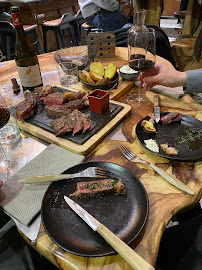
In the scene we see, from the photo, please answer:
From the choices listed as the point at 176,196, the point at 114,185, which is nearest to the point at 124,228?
the point at 114,185

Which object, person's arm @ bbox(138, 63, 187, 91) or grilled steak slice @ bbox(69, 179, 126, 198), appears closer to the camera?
grilled steak slice @ bbox(69, 179, 126, 198)

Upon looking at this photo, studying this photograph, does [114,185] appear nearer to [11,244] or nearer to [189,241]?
[189,241]

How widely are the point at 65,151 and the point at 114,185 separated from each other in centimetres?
35

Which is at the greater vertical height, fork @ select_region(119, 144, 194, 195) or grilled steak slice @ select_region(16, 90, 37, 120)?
grilled steak slice @ select_region(16, 90, 37, 120)

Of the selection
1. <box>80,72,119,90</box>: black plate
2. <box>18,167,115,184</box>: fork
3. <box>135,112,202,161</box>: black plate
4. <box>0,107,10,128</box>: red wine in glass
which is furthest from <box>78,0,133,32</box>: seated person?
<box>18,167,115,184</box>: fork

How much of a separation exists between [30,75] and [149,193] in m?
1.18

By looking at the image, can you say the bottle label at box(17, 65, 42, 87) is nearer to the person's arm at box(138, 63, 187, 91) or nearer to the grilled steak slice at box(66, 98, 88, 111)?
the grilled steak slice at box(66, 98, 88, 111)

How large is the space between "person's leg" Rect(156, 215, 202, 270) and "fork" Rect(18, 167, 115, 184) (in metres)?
0.47

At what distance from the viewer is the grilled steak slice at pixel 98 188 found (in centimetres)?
83

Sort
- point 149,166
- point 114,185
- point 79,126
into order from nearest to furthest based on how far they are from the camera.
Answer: point 114,185
point 149,166
point 79,126

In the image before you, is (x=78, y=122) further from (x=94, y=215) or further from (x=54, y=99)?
(x=94, y=215)

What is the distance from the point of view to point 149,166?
100cm

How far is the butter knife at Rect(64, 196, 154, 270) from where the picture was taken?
584mm

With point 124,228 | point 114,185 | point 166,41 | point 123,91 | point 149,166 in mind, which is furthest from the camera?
point 166,41
